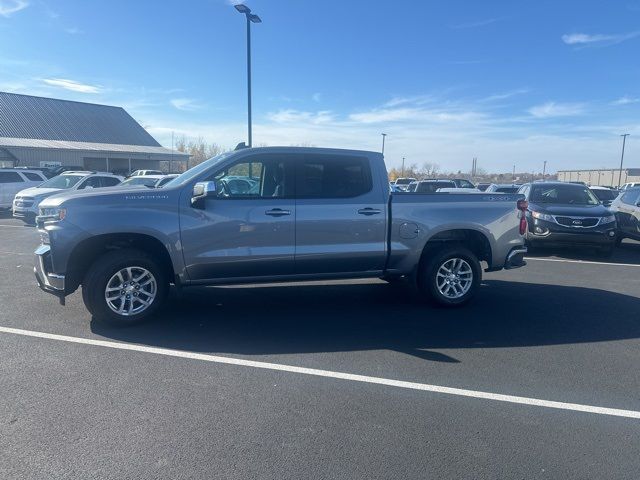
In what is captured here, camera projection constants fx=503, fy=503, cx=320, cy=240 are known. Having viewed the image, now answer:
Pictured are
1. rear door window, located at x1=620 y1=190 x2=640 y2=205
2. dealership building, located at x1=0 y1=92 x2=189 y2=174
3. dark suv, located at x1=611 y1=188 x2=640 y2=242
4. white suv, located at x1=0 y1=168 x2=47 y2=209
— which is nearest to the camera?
dark suv, located at x1=611 y1=188 x2=640 y2=242

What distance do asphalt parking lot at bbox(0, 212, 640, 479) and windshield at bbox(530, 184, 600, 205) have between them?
17.6ft

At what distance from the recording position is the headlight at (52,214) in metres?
5.43

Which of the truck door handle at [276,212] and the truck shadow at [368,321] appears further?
the truck door handle at [276,212]

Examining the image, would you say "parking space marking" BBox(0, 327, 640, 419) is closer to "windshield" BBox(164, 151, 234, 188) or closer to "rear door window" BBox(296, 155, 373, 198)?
"windshield" BBox(164, 151, 234, 188)

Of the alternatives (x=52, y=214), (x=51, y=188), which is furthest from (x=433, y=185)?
(x=52, y=214)

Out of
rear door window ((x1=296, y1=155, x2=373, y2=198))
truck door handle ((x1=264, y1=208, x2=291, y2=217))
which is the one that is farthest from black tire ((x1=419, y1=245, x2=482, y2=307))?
truck door handle ((x1=264, y1=208, x2=291, y2=217))

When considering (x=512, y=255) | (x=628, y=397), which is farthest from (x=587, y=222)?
(x=628, y=397)

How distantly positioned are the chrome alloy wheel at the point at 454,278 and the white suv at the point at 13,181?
66.5 feet

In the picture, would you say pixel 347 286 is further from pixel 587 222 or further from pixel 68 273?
pixel 587 222

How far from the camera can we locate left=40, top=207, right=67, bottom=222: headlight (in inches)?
214

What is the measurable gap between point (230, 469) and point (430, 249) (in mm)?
4499

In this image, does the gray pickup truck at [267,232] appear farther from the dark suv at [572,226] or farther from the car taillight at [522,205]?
the dark suv at [572,226]

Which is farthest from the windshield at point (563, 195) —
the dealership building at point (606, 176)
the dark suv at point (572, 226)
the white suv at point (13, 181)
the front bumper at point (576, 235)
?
the dealership building at point (606, 176)

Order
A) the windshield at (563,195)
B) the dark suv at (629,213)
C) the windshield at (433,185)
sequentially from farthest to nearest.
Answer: the windshield at (433,185), the dark suv at (629,213), the windshield at (563,195)
